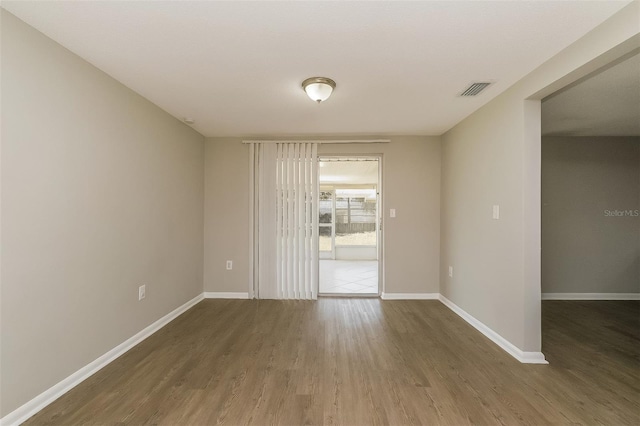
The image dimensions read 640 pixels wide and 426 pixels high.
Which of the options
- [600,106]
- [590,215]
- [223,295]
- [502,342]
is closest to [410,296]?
[502,342]

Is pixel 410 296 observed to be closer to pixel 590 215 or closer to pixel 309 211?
pixel 309 211

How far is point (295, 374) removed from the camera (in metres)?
2.07

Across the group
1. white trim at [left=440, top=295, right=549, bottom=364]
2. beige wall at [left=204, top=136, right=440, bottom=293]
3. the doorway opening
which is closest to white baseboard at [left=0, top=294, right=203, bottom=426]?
beige wall at [left=204, top=136, right=440, bottom=293]

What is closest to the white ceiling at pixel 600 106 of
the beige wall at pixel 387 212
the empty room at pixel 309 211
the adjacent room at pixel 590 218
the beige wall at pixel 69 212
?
the empty room at pixel 309 211

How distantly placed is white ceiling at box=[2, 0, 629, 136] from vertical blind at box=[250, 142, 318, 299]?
1201 mm

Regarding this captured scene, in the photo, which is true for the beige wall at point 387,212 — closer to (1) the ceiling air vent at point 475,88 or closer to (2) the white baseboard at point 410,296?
(2) the white baseboard at point 410,296

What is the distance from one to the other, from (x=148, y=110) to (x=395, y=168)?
3.10 meters

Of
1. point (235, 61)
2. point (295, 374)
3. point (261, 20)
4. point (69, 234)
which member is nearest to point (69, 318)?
point (69, 234)

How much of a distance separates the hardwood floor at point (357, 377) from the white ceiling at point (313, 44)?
2.33m

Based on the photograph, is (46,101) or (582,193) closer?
(46,101)

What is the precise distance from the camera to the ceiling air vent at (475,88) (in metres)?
2.37

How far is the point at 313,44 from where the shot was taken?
180cm

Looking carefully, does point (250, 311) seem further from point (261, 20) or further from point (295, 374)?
point (261, 20)

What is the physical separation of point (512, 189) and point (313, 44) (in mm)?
2053
